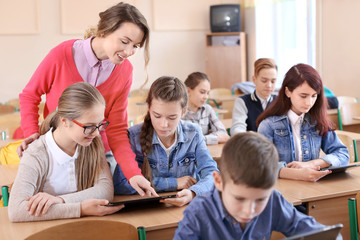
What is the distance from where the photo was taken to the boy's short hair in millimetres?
1292

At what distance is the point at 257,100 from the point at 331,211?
74.6 inches

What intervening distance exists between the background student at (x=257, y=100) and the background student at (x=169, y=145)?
58.9 inches

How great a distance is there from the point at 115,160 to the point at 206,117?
1784 millimetres

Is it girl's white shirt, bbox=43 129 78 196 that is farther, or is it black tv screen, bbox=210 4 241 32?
black tv screen, bbox=210 4 241 32

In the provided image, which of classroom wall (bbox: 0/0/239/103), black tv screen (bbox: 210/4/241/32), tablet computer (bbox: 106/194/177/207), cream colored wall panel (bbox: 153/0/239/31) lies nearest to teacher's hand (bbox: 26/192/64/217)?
tablet computer (bbox: 106/194/177/207)

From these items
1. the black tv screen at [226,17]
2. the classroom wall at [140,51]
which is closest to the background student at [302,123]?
the classroom wall at [140,51]

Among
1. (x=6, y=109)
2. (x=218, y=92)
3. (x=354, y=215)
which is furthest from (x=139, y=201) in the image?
(x=218, y=92)

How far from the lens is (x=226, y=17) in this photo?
7.93 metres

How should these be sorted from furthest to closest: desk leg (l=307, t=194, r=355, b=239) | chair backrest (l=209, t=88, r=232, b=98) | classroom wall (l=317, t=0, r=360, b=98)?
chair backrest (l=209, t=88, r=232, b=98), classroom wall (l=317, t=0, r=360, b=98), desk leg (l=307, t=194, r=355, b=239)

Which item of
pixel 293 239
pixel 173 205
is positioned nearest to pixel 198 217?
pixel 293 239

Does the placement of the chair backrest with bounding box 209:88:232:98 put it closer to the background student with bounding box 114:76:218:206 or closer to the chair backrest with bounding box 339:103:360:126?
the chair backrest with bounding box 339:103:360:126

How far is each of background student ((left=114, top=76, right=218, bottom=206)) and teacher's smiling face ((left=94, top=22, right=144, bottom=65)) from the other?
27 cm

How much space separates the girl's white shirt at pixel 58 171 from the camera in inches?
76.7

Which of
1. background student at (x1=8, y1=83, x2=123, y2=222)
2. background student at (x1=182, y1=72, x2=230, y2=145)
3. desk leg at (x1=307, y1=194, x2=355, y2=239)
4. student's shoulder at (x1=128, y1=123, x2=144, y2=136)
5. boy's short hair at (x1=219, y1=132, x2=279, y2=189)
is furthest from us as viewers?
background student at (x1=182, y1=72, x2=230, y2=145)
